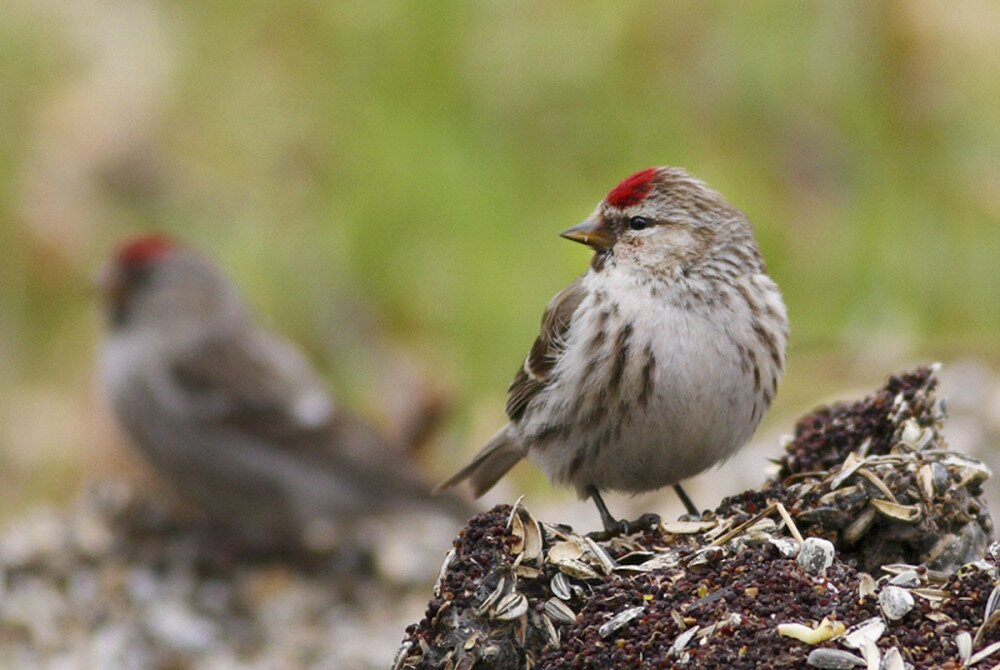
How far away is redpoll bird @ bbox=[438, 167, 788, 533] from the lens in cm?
294

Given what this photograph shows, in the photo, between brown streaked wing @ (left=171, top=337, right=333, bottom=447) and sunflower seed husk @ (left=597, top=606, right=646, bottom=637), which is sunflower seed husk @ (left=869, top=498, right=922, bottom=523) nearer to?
sunflower seed husk @ (left=597, top=606, right=646, bottom=637)

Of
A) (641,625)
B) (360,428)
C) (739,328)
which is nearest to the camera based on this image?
(641,625)

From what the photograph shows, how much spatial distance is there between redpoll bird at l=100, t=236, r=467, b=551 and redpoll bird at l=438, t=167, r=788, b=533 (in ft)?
6.46

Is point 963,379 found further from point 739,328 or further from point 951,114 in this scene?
point 739,328

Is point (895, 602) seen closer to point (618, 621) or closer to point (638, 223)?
point (618, 621)

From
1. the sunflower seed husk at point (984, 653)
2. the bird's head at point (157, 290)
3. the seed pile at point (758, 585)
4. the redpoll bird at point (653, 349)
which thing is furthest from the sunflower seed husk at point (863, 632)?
the bird's head at point (157, 290)

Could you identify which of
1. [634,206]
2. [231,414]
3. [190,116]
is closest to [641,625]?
[634,206]

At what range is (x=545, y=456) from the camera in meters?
3.17

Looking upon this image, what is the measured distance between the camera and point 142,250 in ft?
18.1

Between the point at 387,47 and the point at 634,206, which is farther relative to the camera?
the point at 387,47

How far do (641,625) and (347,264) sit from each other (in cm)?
396

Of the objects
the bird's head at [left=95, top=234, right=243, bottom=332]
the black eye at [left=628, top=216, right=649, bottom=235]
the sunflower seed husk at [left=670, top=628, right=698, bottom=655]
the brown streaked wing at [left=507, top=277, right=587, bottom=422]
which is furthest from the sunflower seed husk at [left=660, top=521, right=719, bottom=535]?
the bird's head at [left=95, top=234, right=243, bottom=332]

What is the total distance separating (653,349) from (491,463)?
0.66 metres

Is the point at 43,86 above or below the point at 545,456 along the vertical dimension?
above
